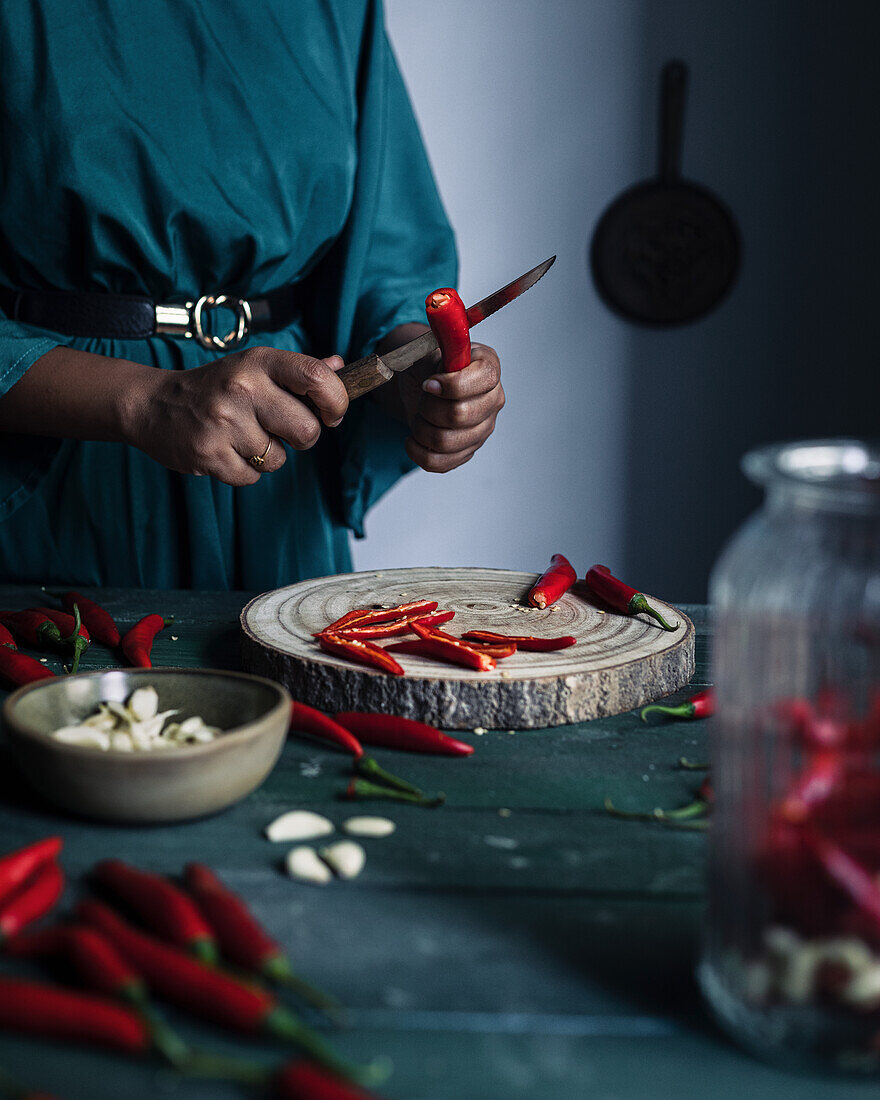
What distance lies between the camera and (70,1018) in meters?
0.55

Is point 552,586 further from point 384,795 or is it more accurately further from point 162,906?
point 162,906

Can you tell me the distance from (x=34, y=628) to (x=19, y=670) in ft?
0.54

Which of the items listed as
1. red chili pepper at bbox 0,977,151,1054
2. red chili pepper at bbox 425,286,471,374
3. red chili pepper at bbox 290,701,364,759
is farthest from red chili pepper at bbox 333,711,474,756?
red chili pepper at bbox 425,286,471,374

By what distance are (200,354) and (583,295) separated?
179 cm

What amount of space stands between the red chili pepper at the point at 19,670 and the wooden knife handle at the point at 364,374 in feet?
1.65

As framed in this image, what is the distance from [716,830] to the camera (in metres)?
0.58

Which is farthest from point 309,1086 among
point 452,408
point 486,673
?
point 452,408

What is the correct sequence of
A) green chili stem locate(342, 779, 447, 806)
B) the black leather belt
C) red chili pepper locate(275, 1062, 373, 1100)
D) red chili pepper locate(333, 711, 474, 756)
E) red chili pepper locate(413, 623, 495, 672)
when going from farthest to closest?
the black leather belt
red chili pepper locate(413, 623, 495, 672)
red chili pepper locate(333, 711, 474, 756)
green chili stem locate(342, 779, 447, 806)
red chili pepper locate(275, 1062, 373, 1100)

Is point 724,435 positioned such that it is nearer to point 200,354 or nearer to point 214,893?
point 200,354

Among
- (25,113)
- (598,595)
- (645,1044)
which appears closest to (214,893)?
(645,1044)

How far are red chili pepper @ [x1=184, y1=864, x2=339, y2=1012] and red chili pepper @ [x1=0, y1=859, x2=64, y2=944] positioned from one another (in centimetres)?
9

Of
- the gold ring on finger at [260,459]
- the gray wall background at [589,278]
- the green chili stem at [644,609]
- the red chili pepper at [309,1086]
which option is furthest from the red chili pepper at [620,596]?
the gray wall background at [589,278]

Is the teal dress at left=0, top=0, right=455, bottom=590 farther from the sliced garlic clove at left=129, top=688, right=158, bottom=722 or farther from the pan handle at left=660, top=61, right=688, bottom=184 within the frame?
the pan handle at left=660, top=61, right=688, bottom=184

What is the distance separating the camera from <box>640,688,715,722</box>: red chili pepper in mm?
1045
